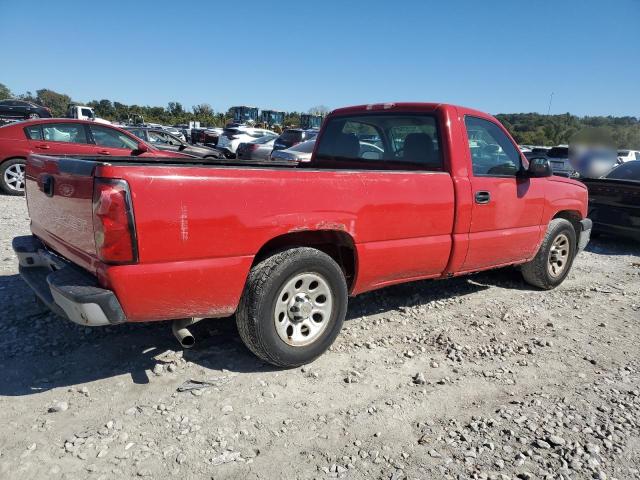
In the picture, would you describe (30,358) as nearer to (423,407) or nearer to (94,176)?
(94,176)

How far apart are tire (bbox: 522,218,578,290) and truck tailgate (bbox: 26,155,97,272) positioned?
431 centimetres

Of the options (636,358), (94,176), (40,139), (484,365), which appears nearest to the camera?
→ (94,176)

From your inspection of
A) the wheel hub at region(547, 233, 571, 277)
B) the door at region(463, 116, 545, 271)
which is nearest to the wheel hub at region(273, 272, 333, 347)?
the door at region(463, 116, 545, 271)

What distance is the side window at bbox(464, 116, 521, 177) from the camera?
4.26m

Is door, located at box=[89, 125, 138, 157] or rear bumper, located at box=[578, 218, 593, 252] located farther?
door, located at box=[89, 125, 138, 157]

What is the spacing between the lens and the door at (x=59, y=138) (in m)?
8.90

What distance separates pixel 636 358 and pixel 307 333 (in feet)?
8.58

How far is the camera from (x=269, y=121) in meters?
52.5

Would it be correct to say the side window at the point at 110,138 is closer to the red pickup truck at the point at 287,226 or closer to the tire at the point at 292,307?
the red pickup truck at the point at 287,226

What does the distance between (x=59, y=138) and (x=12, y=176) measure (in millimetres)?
1129

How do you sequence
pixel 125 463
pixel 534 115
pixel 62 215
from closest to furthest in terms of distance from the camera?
pixel 125 463 < pixel 62 215 < pixel 534 115

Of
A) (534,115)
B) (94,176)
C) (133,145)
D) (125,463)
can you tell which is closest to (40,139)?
(133,145)

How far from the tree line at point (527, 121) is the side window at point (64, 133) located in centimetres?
743

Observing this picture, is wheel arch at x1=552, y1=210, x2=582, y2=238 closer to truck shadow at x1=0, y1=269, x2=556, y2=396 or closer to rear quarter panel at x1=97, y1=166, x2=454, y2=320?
rear quarter panel at x1=97, y1=166, x2=454, y2=320
